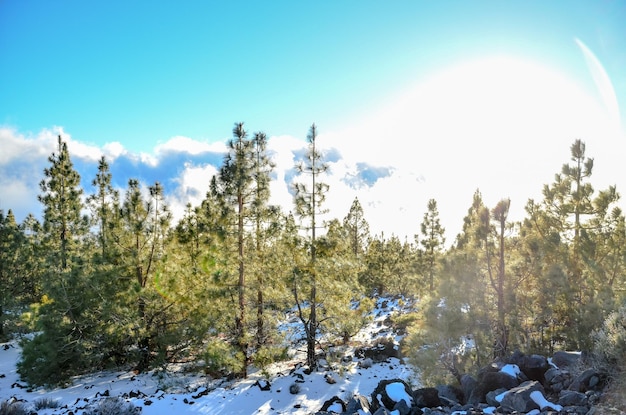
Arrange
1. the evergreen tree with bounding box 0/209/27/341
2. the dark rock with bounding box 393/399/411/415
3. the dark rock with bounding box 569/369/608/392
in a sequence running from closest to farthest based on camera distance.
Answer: the dark rock with bounding box 569/369/608/392 → the dark rock with bounding box 393/399/411/415 → the evergreen tree with bounding box 0/209/27/341

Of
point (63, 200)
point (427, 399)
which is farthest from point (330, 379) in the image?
point (63, 200)

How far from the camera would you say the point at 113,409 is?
1152 cm

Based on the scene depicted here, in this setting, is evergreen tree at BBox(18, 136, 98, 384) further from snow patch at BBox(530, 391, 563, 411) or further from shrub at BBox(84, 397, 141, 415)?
snow patch at BBox(530, 391, 563, 411)

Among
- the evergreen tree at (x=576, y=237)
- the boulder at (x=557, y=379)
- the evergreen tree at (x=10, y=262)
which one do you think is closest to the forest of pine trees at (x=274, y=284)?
the evergreen tree at (x=576, y=237)

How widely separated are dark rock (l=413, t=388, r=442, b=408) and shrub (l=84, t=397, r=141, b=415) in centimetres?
908

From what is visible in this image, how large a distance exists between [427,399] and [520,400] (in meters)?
2.78

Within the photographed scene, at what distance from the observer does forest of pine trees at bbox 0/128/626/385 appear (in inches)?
567

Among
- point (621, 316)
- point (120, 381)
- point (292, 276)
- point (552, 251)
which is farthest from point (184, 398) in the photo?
point (552, 251)

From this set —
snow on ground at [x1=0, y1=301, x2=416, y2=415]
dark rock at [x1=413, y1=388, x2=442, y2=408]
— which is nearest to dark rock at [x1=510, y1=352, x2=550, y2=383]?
dark rock at [x1=413, y1=388, x2=442, y2=408]

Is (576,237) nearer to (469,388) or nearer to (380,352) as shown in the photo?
(469,388)

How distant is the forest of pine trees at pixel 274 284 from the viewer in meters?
14.4

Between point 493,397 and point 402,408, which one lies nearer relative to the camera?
point 493,397

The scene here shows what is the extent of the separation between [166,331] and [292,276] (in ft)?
24.3

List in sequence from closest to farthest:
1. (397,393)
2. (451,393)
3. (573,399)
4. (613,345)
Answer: (573,399) → (613,345) → (397,393) → (451,393)
